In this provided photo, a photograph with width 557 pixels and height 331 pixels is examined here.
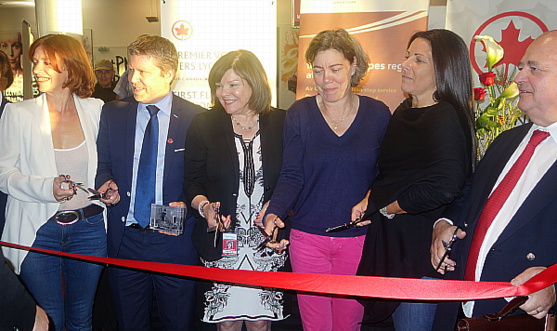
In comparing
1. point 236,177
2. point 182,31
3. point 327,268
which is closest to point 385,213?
point 327,268

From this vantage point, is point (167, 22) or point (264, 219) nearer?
Result: point (264, 219)

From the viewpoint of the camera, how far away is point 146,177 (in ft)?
8.09

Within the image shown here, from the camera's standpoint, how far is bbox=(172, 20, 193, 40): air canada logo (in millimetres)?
3896

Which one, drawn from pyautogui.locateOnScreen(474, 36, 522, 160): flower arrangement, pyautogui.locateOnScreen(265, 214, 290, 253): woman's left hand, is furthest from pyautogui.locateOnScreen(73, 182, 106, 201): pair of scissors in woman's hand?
pyautogui.locateOnScreen(474, 36, 522, 160): flower arrangement

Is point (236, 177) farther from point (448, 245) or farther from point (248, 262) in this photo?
point (448, 245)

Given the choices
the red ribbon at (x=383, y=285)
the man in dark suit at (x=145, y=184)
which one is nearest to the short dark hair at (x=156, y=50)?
the man in dark suit at (x=145, y=184)

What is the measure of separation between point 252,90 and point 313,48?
410mm

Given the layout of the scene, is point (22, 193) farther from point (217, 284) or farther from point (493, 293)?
point (493, 293)

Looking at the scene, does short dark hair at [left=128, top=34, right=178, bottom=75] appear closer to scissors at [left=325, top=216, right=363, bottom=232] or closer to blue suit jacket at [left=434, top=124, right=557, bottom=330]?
scissors at [left=325, top=216, right=363, bottom=232]

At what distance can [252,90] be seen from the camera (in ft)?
7.97

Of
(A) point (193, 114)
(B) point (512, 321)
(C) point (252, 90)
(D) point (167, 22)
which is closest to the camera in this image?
(B) point (512, 321)

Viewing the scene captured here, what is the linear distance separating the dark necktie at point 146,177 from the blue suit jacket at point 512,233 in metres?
1.63

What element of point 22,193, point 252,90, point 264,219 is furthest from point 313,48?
point 22,193

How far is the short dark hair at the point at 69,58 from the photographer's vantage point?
2.46m
